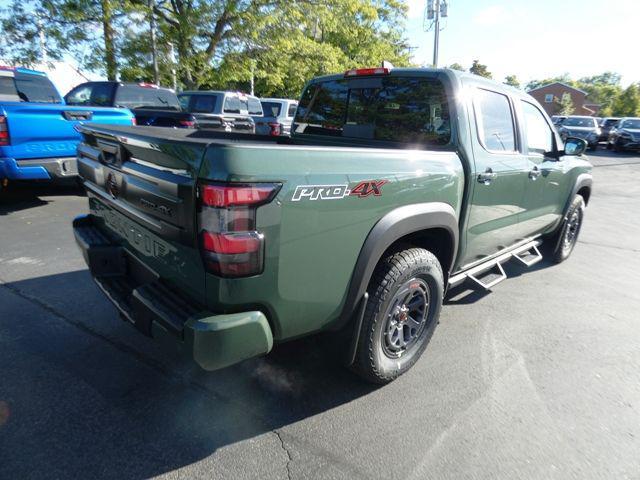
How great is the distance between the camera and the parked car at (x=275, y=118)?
12492 millimetres

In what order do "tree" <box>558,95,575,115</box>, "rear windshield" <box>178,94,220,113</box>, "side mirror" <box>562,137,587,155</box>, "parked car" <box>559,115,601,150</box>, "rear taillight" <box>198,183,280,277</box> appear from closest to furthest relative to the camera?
"rear taillight" <box>198,183,280,277</box>
"side mirror" <box>562,137,587,155</box>
"rear windshield" <box>178,94,220,113</box>
"parked car" <box>559,115,601,150</box>
"tree" <box>558,95,575,115</box>

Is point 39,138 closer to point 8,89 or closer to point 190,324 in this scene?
point 8,89

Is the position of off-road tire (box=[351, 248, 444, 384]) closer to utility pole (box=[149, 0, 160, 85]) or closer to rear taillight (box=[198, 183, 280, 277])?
rear taillight (box=[198, 183, 280, 277])

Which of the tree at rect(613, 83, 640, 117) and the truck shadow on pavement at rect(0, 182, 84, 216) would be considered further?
the tree at rect(613, 83, 640, 117)

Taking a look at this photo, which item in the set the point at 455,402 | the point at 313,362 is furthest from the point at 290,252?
the point at 455,402

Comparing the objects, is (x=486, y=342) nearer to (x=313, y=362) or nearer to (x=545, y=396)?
(x=545, y=396)

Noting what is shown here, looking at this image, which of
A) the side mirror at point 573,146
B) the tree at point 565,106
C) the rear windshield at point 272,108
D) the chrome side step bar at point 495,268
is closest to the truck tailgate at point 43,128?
the chrome side step bar at point 495,268

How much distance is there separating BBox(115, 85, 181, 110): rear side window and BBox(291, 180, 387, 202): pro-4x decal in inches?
316

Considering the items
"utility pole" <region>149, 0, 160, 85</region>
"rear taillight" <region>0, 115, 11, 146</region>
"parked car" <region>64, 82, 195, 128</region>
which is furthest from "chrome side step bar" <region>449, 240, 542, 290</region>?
"utility pole" <region>149, 0, 160, 85</region>

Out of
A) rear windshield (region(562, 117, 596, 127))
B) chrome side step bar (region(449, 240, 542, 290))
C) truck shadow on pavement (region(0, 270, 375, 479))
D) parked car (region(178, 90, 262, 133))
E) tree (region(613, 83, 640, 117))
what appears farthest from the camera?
tree (region(613, 83, 640, 117))

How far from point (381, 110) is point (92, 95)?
306 inches

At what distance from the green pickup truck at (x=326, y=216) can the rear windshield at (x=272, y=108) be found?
34.1 feet

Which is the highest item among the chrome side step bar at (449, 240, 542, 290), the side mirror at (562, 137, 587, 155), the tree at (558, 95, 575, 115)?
the tree at (558, 95, 575, 115)

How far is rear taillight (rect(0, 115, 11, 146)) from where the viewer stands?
5285 millimetres
